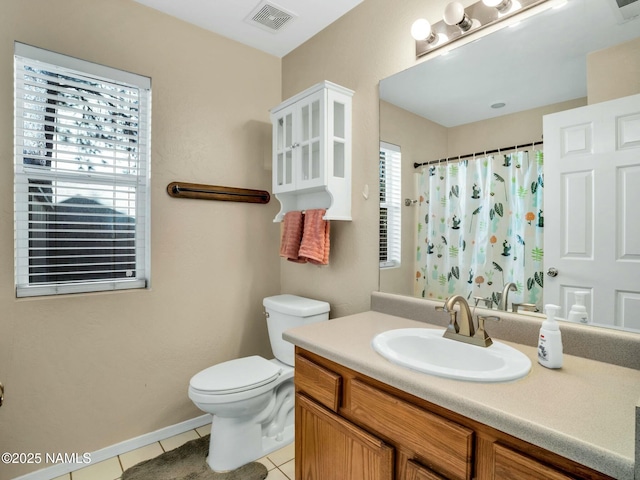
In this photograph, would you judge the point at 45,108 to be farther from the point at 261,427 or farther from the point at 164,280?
the point at 261,427

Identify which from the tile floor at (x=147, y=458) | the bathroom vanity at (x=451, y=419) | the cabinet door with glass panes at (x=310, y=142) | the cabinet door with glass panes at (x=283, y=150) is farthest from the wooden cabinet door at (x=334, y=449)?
the cabinet door with glass panes at (x=283, y=150)

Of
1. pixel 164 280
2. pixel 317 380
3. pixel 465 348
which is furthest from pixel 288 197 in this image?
pixel 465 348

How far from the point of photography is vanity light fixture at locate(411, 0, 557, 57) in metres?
1.33

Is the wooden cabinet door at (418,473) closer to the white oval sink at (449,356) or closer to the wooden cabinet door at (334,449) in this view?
the wooden cabinet door at (334,449)

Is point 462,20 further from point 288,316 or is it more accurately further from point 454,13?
point 288,316

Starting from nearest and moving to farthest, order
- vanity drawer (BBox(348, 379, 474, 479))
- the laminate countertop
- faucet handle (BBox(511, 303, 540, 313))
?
the laminate countertop < vanity drawer (BBox(348, 379, 474, 479)) < faucet handle (BBox(511, 303, 540, 313))

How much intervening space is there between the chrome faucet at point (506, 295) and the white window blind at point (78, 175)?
185 centimetres

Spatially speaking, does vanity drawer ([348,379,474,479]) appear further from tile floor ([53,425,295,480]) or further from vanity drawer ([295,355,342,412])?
tile floor ([53,425,295,480])

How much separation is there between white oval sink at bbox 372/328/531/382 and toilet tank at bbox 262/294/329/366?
711 mm

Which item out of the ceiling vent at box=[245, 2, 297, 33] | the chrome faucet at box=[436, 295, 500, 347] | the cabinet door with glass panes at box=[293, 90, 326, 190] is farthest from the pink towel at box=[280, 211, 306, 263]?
the ceiling vent at box=[245, 2, 297, 33]

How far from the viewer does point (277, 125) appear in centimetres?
220

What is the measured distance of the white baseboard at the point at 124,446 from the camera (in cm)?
170

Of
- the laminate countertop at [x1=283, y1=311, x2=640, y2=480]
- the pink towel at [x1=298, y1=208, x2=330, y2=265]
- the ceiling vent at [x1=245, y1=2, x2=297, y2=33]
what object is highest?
the ceiling vent at [x1=245, y1=2, x2=297, y2=33]

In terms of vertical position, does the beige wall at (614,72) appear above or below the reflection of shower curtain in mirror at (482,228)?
above
